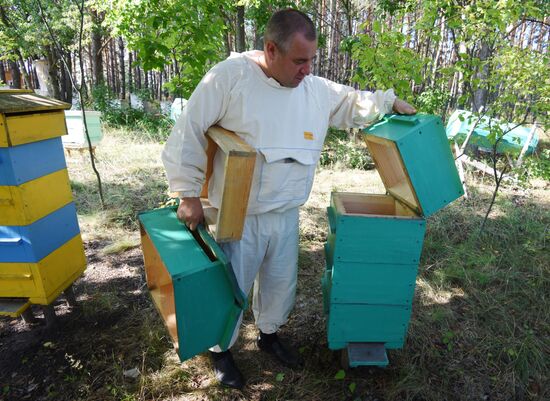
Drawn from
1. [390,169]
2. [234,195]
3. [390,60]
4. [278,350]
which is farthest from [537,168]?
[234,195]

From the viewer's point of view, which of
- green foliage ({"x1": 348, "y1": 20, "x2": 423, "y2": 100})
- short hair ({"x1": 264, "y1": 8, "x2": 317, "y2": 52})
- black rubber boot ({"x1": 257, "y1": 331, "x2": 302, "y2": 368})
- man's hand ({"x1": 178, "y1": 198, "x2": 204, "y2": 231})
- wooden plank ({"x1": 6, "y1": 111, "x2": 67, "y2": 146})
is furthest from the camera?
green foliage ({"x1": 348, "y1": 20, "x2": 423, "y2": 100})

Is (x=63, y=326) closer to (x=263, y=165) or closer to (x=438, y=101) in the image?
(x=263, y=165)

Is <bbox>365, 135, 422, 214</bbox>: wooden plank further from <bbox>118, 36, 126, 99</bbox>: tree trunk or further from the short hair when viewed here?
<bbox>118, 36, 126, 99</bbox>: tree trunk

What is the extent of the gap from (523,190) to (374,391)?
4.25 m

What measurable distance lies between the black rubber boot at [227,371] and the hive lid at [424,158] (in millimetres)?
1302

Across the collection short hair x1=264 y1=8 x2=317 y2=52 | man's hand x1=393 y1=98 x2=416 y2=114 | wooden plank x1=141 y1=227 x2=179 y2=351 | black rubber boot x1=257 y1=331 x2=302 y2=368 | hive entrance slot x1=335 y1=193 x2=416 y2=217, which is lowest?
black rubber boot x1=257 y1=331 x2=302 y2=368

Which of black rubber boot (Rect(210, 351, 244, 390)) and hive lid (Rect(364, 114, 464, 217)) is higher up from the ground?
hive lid (Rect(364, 114, 464, 217))

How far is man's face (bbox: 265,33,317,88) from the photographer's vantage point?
1.66 metres

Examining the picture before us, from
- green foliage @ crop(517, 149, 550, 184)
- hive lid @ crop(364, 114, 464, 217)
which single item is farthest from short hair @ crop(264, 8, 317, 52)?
green foliage @ crop(517, 149, 550, 184)

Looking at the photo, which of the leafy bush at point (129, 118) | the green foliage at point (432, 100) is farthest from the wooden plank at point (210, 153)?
the leafy bush at point (129, 118)

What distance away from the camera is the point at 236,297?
1.61 meters

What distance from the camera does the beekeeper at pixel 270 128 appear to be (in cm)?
170

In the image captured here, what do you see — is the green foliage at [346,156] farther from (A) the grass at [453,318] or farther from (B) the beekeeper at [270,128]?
(B) the beekeeper at [270,128]

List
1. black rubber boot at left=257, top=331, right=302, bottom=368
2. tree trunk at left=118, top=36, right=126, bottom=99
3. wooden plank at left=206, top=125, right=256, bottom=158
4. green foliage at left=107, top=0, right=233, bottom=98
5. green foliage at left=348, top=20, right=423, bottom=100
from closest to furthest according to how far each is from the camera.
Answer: wooden plank at left=206, top=125, right=256, bottom=158 → black rubber boot at left=257, top=331, right=302, bottom=368 → green foliage at left=348, top=20, right=423, bottom=100 → green foliage at left=107, top=0, right=233, bottom=98 → tree trunk at left=118, top=36, right=126, bottom=99
